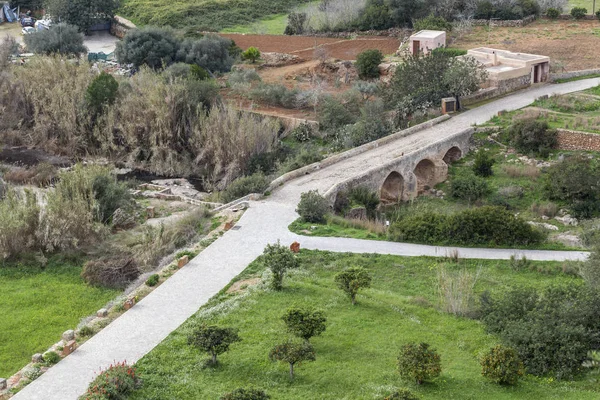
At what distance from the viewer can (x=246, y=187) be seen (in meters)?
32.8

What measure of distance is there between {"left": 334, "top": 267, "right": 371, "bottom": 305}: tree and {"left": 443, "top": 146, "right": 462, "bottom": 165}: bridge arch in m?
17.2

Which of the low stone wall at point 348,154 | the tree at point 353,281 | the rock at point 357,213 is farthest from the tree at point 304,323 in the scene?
the low stone wall at point 348,154

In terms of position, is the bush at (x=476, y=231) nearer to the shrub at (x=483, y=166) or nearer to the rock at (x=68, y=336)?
the shrub at (x=483, y=166)

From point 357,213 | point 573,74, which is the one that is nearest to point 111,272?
point 357,213

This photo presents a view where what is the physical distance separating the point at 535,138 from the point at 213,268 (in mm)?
18457

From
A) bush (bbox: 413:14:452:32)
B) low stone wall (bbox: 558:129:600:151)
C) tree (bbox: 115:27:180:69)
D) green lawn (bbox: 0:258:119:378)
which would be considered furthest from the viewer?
bush (bbox: 413:14:452:32)

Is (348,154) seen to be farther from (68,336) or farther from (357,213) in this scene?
(68,336)

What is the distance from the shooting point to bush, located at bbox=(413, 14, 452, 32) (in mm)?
55188

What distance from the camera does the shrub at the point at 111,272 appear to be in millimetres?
26891

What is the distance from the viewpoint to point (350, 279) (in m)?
23.5

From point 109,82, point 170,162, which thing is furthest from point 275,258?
point 109,82

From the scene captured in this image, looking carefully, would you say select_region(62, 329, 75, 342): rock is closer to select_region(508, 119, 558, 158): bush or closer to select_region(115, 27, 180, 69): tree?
select_region(508, 119, 558, 158): bush

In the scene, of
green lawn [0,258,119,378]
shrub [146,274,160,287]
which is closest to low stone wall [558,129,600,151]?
shrub [146,274,160,287]

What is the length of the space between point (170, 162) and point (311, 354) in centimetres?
2335
